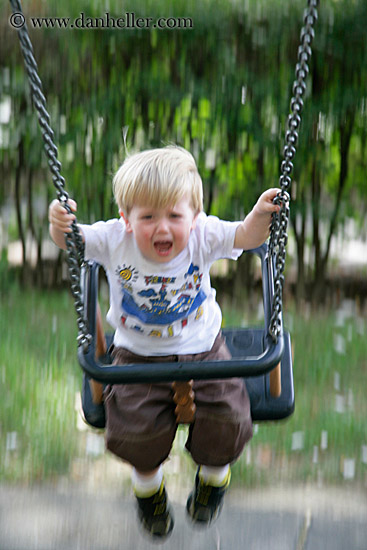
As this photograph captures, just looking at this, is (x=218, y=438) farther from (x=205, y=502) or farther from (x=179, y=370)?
(x=179, y=370)

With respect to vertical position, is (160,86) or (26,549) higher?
(160,86)

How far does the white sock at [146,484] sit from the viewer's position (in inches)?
81.0

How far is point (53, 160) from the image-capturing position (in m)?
1.61

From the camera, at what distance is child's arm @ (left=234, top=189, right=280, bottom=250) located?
6.01 ft

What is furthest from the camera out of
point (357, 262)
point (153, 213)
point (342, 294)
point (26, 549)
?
point (357, 262)

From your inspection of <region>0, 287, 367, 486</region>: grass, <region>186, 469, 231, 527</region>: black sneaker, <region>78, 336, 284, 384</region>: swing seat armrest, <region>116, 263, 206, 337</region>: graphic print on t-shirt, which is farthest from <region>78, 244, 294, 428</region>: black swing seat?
<region>0, 287, 367, 486</region>: grass

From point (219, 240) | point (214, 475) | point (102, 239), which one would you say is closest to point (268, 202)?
point (219, 240)

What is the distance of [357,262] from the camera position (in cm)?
607

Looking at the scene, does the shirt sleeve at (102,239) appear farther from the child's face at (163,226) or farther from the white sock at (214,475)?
the white sock at (214,475)

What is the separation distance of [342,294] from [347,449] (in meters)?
2.49

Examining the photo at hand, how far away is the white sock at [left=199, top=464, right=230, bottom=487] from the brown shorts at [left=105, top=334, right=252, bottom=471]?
0.15ft

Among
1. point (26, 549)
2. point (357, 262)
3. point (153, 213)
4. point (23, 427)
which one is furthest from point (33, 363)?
point (357, 262)

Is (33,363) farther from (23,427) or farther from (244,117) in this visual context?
(244,117)

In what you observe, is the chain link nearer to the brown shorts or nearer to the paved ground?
the brown shorts
